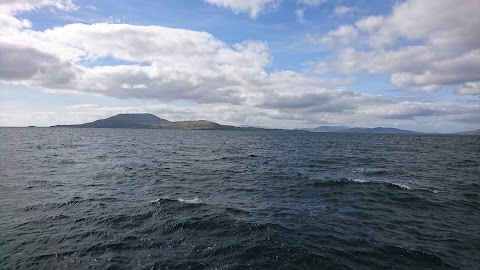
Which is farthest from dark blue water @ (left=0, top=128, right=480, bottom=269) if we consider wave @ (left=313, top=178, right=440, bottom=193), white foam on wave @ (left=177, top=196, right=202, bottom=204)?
white foam on wave @ (left=177, top=196, right=202, bottom=204)

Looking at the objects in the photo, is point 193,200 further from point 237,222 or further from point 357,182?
point 357,182

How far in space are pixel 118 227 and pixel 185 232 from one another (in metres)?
5.57

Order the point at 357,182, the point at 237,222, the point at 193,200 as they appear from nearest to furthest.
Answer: the point at 237,222 → the point at 193,200 → the point at 357,182

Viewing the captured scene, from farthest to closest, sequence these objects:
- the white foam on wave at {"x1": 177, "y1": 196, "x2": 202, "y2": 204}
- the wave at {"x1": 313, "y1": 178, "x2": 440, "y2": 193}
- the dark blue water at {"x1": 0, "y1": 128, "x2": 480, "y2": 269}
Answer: the wave at {"x1": 313, "y1": 178, "x2": 440, "y2": 193}
the white foam on wave at {"x1": 177, "y1": 196, "x2": 202, "y2": 204}
the dark blue water at {"x1": 0, "y1": 128, "x2": 480, "y2": 269}

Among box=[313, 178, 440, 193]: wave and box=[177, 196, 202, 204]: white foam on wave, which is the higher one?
box=[313, 178, 440, 193]: wave

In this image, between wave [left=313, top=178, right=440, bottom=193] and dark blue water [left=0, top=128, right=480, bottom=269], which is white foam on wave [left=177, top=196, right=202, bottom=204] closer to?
dark blue water [left=0, top=128, right=480, bottom=269]

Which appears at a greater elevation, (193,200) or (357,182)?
(357,182)

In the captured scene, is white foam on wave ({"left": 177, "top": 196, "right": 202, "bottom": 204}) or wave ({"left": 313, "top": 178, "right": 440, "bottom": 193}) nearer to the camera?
white foam on wave ({"left": 177, "top": 196, "right": 202, "bottom": 204})

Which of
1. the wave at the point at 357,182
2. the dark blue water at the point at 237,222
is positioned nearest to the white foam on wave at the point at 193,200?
the dark blue water at the point at 237,222

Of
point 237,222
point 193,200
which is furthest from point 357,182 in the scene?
point 237,222

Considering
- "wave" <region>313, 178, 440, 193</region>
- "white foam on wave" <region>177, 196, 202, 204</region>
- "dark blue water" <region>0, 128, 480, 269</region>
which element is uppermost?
"wave" <region>313, 178, 440, 193</region>

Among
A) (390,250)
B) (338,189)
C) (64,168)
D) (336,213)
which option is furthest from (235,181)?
(64,168)

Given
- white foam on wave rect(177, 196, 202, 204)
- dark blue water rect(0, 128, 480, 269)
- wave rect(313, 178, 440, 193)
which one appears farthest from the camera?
wave rect(313, 178, 440, 193)

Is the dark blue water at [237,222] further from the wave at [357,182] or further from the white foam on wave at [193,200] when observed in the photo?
the white foam on wave at [193,200]
